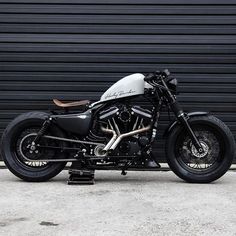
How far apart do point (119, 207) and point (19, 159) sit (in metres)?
1.75

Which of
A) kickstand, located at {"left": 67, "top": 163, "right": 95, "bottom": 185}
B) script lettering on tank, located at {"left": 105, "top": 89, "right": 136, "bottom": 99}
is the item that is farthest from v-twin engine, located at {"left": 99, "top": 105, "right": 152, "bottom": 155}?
kickstand, located at {"left": 67, "top": 163, "right": 95, "bottom": 185}

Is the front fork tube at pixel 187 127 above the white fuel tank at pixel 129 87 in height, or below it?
below

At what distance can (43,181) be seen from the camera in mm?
5809

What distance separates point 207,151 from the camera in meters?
5.84

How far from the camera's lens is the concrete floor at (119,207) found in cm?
400

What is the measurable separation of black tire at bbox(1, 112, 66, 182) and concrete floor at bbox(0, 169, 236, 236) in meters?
0.13

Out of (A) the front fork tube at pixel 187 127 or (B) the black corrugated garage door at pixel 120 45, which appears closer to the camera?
(A) the front fork tube at pixel 187 127

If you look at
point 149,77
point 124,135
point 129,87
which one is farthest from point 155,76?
point 124,135

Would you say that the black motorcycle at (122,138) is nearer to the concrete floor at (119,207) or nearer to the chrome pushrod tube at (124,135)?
the chrome pushrod tube at (124,135)

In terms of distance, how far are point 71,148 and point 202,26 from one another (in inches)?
96.6

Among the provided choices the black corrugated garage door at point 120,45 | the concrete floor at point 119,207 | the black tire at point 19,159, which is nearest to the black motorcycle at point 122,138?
the black tire at point 19,159

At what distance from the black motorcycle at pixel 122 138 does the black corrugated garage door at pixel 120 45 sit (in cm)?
82
